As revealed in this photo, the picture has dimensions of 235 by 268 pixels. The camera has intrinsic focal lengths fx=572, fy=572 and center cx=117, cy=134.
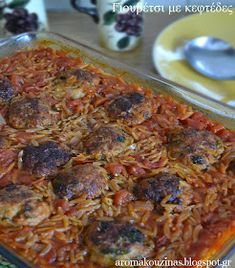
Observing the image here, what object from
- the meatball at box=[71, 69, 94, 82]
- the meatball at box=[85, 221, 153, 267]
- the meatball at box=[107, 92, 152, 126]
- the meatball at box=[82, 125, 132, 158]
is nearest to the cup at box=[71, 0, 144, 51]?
the meatball at box=[71, 69, 94, 82]

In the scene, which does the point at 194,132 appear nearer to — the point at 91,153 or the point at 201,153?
the point at 201,153

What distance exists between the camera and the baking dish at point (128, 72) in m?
2.05

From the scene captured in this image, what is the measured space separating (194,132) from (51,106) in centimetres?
54

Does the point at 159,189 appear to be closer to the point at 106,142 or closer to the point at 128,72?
the point at 106,142

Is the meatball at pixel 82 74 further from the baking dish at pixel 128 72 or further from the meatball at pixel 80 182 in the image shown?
the meatball at pixel 80 182

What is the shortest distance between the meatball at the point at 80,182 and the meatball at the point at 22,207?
0.07 m

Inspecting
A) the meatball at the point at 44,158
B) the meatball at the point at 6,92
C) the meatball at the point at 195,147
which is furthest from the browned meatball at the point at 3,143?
the meatball at the point at 195,147

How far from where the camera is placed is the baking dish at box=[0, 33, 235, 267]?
80.8 inches

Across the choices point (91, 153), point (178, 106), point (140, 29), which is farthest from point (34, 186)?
point (140, 29)

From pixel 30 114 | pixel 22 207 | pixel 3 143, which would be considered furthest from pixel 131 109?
pixel 22 207

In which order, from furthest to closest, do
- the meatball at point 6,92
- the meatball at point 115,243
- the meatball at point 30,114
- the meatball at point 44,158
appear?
the meatball at point 6,92 → the meatball at point 30,114 → the meatball at point 44,158 → the meatball at point 115,243

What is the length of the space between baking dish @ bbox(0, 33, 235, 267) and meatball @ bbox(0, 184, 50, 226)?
726 mm

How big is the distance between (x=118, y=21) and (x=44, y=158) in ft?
3.55

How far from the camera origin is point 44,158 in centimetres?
182
